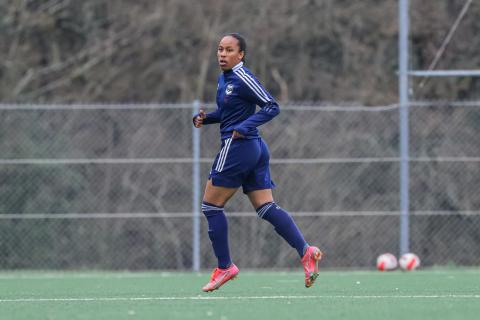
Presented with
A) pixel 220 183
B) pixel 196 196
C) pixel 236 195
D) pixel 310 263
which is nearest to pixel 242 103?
pixel 220 183

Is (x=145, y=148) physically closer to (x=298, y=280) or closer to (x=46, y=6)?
(x=298, y=280)

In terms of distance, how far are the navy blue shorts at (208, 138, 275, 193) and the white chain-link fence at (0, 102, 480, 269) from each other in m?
4.74

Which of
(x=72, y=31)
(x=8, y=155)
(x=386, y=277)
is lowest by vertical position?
(x=386, y=277)

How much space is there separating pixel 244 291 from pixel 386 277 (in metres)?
2.55

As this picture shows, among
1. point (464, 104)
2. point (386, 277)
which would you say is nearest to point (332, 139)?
point (464, 104)

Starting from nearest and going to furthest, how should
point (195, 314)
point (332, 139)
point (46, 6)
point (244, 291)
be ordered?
point (195, 314) < point (244, 291) < point (332, 139) < point (46, 6)

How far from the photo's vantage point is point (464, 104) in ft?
42.2

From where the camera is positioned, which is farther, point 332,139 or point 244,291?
point 332,139

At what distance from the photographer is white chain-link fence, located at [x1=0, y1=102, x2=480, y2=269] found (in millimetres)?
13141

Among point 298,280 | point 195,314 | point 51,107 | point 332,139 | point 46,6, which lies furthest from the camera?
point 46,6

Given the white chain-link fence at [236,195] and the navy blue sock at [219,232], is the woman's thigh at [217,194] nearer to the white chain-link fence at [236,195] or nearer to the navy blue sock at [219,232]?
the navy blue sock at [219,232]

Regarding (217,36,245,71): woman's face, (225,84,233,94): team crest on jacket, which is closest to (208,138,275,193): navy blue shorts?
(225,84,233,94): team crest on jacket

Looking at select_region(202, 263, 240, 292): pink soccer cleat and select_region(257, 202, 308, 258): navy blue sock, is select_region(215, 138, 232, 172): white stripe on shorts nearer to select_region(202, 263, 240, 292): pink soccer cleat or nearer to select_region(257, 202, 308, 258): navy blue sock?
select_region(257, 202, 308, 258): navy blue sock

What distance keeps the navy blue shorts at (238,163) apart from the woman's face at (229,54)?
1.73ft
